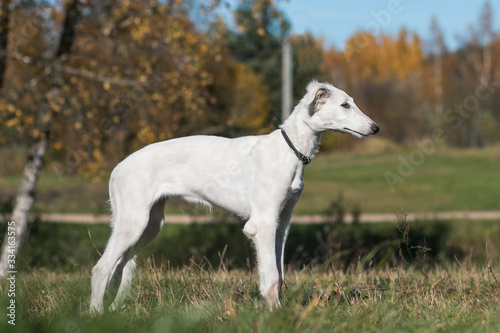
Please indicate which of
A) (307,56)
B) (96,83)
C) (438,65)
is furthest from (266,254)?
(438,65)

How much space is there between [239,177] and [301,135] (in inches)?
23.1

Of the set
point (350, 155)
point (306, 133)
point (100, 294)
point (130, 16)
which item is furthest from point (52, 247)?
point (350, 155)

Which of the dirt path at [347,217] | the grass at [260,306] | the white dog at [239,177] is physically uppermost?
the white dog at [239,177]

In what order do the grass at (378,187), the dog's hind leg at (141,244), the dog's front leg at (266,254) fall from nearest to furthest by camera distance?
the dog's front leg at (266,254)
the dog's hind leg at (141,244)
the grass at (378,187)

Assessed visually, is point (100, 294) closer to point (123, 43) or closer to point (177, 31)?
point (177, 31)

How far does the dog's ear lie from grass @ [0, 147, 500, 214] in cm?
1115

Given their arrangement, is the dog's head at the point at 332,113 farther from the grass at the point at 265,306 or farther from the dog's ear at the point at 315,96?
the grass at the point at 265,306

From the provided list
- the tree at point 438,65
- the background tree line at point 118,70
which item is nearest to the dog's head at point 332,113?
the background tree line at point 118,70

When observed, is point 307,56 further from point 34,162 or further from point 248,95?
point 248,95

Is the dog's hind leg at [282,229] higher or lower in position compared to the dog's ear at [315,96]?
lower

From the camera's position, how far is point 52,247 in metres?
12.5

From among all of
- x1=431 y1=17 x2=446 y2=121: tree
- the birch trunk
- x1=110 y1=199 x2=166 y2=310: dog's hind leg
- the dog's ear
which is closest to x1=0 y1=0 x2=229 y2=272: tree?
the birch trunk

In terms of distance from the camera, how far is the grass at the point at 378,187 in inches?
771

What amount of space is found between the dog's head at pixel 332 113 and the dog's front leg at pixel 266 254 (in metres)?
0.84
